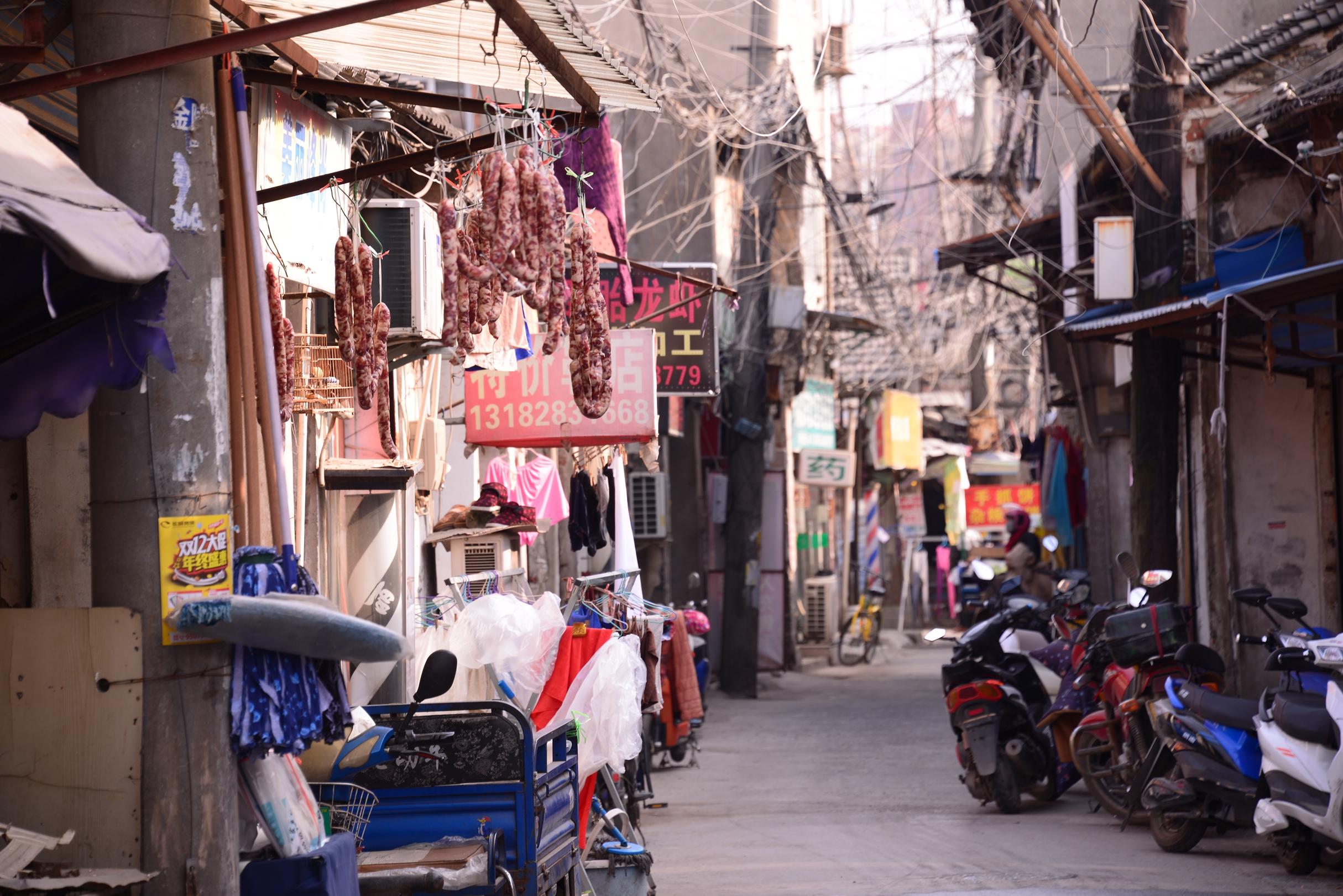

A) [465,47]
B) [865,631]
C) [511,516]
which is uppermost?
[465,47]

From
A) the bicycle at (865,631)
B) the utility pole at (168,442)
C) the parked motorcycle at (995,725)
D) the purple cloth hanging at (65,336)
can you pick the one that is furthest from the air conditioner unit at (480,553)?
the bicycle at (865,631)

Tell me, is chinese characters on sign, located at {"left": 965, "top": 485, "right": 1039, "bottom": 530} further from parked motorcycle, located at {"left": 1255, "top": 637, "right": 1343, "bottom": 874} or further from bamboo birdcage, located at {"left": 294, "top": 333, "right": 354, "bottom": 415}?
bamboo birdcage, located at {"left": 294, "top": 333, "right": 354, "bottom": 415}

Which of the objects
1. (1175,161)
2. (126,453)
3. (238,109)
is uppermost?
(1175,161)

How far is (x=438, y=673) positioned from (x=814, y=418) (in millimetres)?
22507

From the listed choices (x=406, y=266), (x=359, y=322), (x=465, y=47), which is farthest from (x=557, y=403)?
(x=465, y=47)

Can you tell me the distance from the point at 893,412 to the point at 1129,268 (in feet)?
62.5

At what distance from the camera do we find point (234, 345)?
15.1ft

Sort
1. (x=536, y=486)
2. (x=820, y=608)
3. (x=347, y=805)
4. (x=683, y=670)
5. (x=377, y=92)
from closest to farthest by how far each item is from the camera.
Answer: (x=377, y=92)
(x=347, y=805)
(x=683, y=670)
(x=536, y=486)
(x=820, y=608)

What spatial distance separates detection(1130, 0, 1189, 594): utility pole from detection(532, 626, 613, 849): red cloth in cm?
549

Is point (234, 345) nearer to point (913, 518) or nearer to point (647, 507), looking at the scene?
point (647, 507)

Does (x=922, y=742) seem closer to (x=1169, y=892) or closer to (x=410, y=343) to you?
(x=1169, y=892)

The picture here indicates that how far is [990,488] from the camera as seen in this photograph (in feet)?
114

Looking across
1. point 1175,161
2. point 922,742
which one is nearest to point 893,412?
point 922,742

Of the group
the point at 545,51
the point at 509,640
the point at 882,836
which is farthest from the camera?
the point at 882,836
